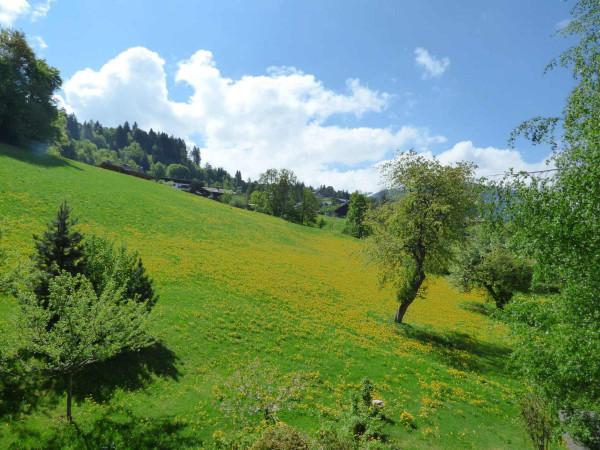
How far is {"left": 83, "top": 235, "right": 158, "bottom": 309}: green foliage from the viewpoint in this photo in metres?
16.4

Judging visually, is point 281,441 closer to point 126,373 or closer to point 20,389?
point 126,373

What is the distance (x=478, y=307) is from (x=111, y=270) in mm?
45678

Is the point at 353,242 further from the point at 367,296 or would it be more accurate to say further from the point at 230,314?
the point at 230,314

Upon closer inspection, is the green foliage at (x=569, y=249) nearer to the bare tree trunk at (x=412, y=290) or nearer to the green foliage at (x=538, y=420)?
the green foliage at (x=538, y=420)

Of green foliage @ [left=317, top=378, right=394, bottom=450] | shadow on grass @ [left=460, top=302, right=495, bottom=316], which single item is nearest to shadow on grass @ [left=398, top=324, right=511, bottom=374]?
green foliage @ [left=317, top=378, right=394, bottom=450]

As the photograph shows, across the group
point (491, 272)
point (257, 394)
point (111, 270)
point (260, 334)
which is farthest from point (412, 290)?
point (111, 270)

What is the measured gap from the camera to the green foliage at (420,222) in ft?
87.4

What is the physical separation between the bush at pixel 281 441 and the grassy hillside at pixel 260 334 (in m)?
4.07

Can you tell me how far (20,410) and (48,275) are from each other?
5.25 metres

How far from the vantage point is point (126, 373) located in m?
15.3

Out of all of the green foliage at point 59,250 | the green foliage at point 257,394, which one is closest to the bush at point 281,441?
the green foliage at point 257,394

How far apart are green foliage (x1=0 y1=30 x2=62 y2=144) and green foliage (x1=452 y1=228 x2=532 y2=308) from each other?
7229cm

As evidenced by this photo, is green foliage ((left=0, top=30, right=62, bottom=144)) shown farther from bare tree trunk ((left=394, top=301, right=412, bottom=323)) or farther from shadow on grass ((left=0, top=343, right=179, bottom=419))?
bare tree trunk ((left=394, top=301, right=412, bottom=323))

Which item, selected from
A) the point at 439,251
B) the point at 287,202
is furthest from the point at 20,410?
the point at 287,202
